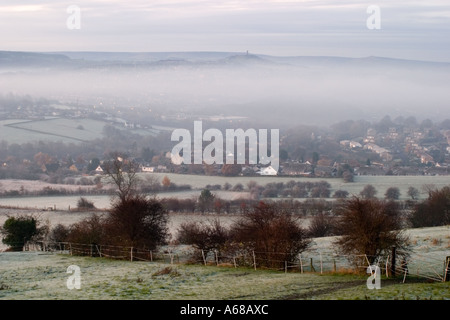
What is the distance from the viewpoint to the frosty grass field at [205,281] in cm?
1797

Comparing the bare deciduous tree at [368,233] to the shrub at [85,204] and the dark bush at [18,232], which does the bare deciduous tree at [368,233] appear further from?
the shrub at [85,204]

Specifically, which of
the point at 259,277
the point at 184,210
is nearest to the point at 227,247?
the point at 259,277

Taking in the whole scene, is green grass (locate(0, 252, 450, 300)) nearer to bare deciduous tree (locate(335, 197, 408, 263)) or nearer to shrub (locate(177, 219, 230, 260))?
bare deciduous tree (locate(335, 197, 408, 263))

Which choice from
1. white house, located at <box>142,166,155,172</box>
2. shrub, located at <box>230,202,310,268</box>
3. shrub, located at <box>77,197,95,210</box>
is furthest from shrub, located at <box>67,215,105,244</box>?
white house, located at <box>142,166,155,172</box>

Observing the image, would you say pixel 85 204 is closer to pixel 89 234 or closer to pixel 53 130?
pixel 89 234

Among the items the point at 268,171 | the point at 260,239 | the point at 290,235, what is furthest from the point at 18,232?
the point at 268,171

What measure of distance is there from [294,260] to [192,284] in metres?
6.79

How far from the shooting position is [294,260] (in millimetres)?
26703

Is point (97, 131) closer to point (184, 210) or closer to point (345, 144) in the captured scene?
point (345, 144)

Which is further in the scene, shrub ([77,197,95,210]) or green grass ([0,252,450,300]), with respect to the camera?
shrub ([77,197,95,210])

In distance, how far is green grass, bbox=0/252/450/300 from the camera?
1762cm

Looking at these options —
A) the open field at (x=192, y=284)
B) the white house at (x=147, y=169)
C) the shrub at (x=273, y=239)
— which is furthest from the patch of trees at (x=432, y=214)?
the white house at (x=147, y=169)

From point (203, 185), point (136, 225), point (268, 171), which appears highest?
point (268, 171)
